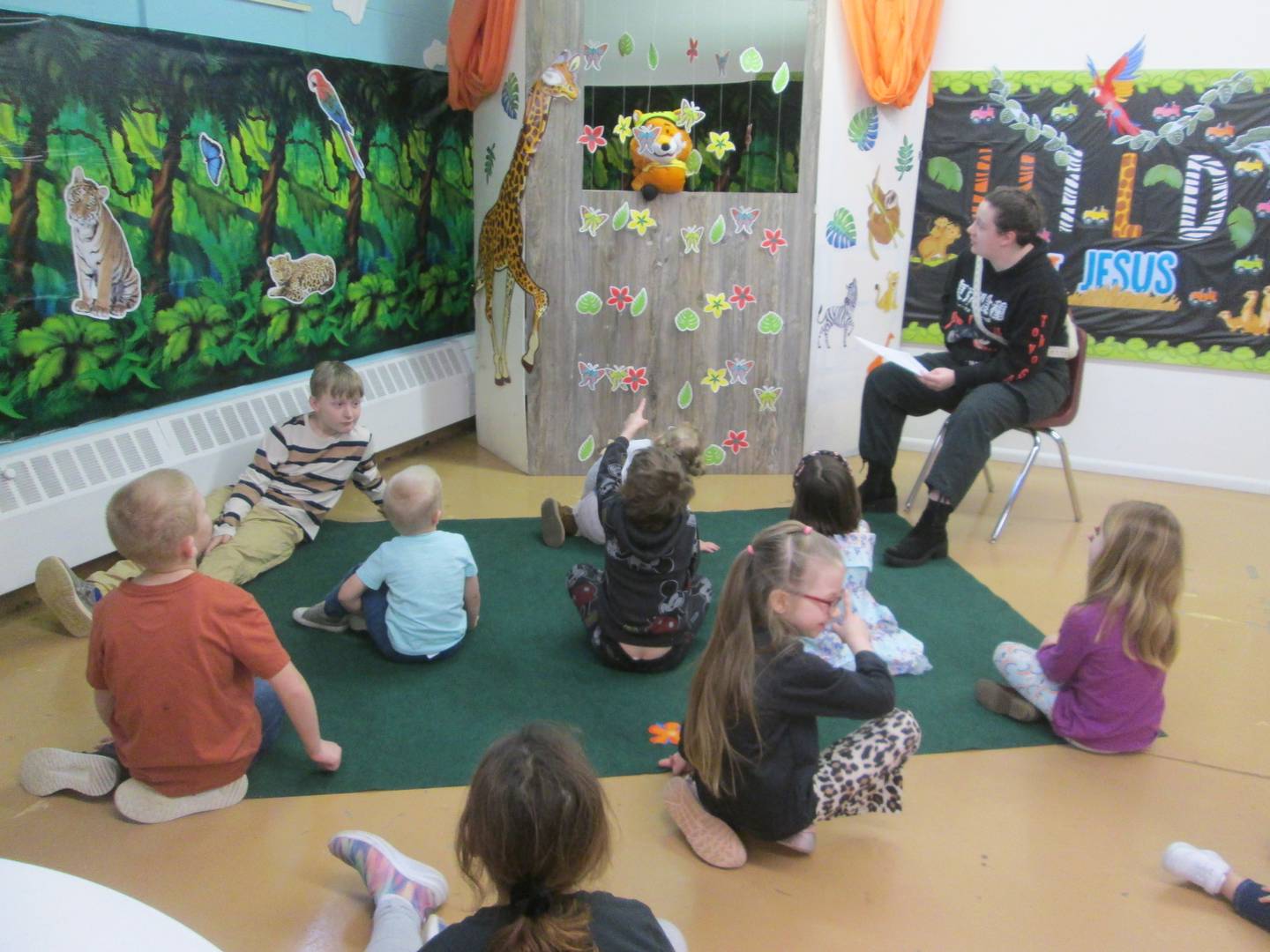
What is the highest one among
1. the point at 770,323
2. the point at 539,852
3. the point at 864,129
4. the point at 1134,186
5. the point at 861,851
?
the point at 864,129

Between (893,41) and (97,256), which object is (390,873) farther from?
(893,41)

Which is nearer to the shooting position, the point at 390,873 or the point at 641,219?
the point at 390,873

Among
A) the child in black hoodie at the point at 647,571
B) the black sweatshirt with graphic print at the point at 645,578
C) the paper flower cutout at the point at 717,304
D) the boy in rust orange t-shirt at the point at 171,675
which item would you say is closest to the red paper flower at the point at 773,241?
the paper flower cutout at the point at 717,304

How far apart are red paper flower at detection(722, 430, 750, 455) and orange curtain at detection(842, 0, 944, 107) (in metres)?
1.58

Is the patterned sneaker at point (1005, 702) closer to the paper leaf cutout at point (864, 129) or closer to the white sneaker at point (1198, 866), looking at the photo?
the white sneaker at point (1198, 866)

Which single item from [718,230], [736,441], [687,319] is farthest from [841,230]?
[736,441]

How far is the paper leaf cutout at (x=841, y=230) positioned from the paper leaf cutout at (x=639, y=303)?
854 mm

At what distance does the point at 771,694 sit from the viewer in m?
1.97

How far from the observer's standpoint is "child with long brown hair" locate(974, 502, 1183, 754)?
2375 mm

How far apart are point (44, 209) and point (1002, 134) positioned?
397cm

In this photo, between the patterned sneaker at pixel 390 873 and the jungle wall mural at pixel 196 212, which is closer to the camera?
the patterned sneaker at pixel 390 873

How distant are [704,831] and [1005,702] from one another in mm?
1015

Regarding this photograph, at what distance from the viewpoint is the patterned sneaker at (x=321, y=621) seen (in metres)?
3.07

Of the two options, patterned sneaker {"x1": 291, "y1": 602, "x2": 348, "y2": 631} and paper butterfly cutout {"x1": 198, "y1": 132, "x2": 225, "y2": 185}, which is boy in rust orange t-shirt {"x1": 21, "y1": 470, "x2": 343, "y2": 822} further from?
paper butterfly cutout {"x1": 198, "y1": 132, "x2": 225, "y2": 185}
